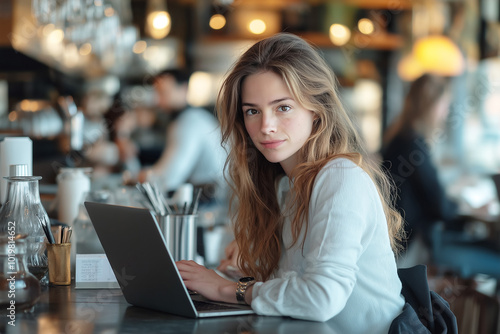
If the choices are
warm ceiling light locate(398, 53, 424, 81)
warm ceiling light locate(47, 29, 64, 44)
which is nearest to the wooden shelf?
warm ceiling light locate(398, 53, 424, 81)

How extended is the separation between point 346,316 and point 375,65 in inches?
172

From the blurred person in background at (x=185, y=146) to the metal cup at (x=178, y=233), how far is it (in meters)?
2.18

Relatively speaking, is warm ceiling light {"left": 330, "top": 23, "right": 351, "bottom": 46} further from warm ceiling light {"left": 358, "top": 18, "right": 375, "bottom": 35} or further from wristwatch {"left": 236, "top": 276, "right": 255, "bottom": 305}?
wristwatch {"left": 236, "top": 276, "right": 255, "bottom": 305}

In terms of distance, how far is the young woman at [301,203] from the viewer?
1.26 metres

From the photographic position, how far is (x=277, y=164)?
1701 millimetres

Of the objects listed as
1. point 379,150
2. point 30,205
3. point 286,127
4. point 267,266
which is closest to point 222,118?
point 286,127

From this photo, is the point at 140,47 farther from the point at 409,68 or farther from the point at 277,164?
the point at 277,164

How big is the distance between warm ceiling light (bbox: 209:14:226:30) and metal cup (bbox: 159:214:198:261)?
3.97 m

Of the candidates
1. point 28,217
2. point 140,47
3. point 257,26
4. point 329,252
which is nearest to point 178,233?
point 28,217

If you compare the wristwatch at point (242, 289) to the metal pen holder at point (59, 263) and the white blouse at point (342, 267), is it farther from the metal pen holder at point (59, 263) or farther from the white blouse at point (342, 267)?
the metal pen holder at point (59, 263)

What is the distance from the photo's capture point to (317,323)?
1233 millimetres

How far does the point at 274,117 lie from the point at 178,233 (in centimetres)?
50

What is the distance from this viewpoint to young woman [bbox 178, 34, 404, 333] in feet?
4.14

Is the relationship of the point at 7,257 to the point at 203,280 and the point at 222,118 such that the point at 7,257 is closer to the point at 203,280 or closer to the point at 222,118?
the point at 203,280
